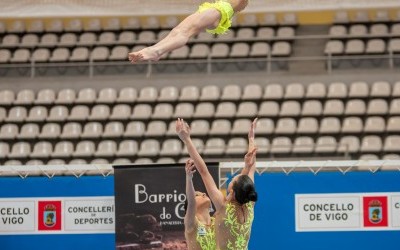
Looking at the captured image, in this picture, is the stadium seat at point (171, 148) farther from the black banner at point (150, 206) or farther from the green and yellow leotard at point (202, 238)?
the green and yellow leotard at point (202, 238)

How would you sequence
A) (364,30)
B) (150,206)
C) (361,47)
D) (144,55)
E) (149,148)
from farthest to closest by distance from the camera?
(364,30), (361,47), (149,148), (150,206), (144,55)

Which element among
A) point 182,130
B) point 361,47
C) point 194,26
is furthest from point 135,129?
point 194,26

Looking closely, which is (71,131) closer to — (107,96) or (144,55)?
(107,96)

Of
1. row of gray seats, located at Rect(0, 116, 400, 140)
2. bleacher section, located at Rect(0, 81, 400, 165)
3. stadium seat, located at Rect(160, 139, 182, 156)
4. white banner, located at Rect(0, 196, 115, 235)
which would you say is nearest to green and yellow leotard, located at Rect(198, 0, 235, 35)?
white banner, located at Rect(0, 196, 115, 235)

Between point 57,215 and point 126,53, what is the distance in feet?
22.7

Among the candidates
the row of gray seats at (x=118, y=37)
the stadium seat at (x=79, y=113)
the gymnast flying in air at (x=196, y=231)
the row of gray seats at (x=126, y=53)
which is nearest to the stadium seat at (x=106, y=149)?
the stadium seat at (x=79, y=113)

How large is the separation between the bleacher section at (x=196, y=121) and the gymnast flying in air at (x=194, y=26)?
763 centimetres

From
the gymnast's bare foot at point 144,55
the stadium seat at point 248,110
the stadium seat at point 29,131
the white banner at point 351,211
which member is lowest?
the white banner at point 351,211

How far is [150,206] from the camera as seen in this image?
384 inches

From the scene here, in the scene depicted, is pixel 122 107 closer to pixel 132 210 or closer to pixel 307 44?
pixel 307 44

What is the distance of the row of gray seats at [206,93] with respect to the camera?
50.1ft

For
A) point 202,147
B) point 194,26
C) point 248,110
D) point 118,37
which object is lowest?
point 202,147

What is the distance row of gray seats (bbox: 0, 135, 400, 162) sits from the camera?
13.6m

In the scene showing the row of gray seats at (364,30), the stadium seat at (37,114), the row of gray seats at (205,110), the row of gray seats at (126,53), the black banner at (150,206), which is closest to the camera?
the black banner at (150,206)
